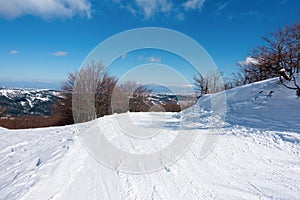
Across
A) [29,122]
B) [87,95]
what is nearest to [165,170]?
[87,95]

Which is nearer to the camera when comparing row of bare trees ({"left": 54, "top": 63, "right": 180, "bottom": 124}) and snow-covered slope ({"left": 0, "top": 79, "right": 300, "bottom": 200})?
snow-covered slope ({"left": 0, "top": 79, "right": 300, "bottom": 200})

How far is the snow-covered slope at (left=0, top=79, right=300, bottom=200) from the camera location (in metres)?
2.62

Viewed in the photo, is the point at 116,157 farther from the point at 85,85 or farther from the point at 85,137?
the point at 85,85

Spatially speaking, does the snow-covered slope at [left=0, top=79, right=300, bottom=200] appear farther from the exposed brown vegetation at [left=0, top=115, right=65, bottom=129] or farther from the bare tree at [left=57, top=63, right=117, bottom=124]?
the exposed brown vegetation at [left=0, top=115, right=65, bottom=129]

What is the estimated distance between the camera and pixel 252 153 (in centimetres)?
416

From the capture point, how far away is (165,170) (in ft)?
11.1

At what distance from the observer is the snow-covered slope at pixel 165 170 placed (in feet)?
8.59

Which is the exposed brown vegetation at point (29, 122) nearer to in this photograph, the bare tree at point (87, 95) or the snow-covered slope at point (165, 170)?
the bare tree at point (87, 95)

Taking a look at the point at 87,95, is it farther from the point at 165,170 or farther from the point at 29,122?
the point at 165,170

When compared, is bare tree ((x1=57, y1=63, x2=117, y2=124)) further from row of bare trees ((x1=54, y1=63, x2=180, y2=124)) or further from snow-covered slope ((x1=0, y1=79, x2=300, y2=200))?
snow-covered slope ((x1=0, y1=79, x2=300, y2=200))

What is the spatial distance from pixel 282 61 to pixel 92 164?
10615mm

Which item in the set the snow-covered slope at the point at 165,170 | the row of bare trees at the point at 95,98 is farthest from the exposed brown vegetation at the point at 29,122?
the snow-covered slope at the point at 165,170

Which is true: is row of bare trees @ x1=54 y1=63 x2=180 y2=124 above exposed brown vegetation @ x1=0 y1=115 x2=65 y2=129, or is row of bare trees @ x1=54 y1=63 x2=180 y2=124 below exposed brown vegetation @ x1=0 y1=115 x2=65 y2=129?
above

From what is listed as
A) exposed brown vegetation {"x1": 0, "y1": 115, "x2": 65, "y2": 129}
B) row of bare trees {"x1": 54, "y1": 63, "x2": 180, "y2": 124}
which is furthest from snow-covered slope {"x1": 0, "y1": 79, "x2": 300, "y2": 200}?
exposed brown vegetation {"x1": 0, "y1": 115, "x2": 65, "y2": 129}
